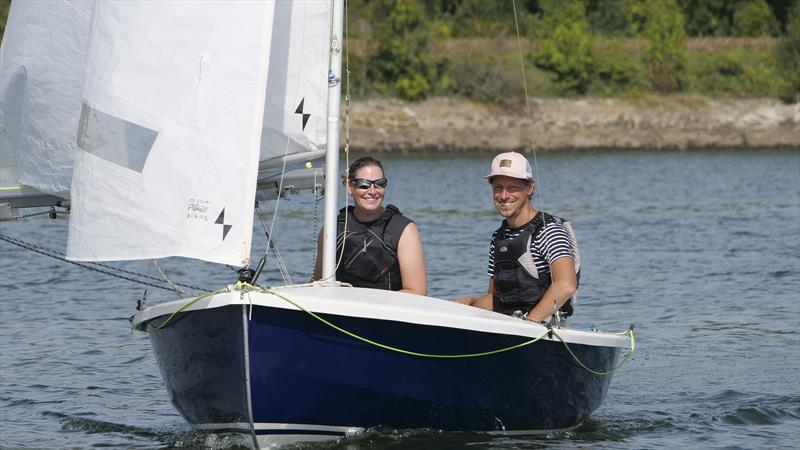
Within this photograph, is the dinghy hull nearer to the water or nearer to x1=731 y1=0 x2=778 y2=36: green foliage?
the water

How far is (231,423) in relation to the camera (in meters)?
8.45

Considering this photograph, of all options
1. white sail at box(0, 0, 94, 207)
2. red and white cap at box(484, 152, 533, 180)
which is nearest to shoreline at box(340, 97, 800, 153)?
white sail at box(0, 0, 94, 207)

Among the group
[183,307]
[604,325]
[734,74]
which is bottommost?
[183,307]

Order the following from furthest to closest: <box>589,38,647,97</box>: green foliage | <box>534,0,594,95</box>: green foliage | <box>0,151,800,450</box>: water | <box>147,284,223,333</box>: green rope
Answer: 1. <box>589,38,647,97</box>: green foliage
2. <box>534,0,594,95</box>: green foliage
3. <box>0,151,800,450</box>: water
4. <box>147,284,223,333</box>: green rope

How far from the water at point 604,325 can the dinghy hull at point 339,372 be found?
25 cm

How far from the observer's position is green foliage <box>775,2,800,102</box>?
6488 cm

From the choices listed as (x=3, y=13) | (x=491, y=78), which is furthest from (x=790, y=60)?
(x=3, y=13)

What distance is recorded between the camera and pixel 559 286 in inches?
346

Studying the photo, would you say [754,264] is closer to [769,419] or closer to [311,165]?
[769,419]

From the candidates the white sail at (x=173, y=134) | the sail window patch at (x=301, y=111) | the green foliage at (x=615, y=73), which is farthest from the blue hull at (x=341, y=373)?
the green foliage at (x=615, y=73)

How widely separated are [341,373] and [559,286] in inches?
62.3

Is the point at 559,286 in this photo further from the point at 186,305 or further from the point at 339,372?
A: the point at 186,305

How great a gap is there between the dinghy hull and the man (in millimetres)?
376

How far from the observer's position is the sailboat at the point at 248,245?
794 centimetres
